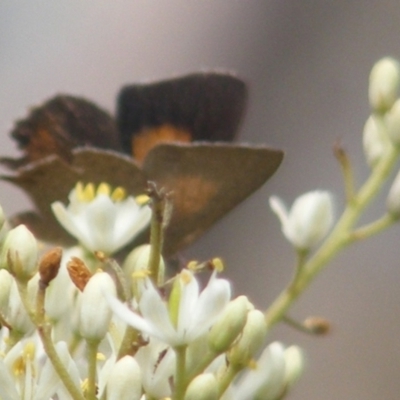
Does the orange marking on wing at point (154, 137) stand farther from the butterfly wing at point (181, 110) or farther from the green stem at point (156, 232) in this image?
the green stem at point (156, 232)

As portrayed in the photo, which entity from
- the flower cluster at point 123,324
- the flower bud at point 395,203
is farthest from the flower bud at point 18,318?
the flower bud at point 395,203

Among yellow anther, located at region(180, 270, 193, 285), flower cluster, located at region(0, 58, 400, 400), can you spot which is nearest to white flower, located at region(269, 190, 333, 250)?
flower cluster, located at region(0, 58, 400, 400)

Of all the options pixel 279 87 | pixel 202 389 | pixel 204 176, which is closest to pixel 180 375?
pixel 202 389

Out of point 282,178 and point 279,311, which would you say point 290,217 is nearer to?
point 279,311

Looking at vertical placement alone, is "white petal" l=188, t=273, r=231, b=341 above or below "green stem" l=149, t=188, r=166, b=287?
below

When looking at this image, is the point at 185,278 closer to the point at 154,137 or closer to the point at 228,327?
the point at 228,327

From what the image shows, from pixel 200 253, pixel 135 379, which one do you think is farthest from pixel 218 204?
pixel 200 253

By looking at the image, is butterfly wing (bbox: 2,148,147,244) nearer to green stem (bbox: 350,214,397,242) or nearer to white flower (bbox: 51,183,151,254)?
white flower (bbox: 51,183,151,254)
